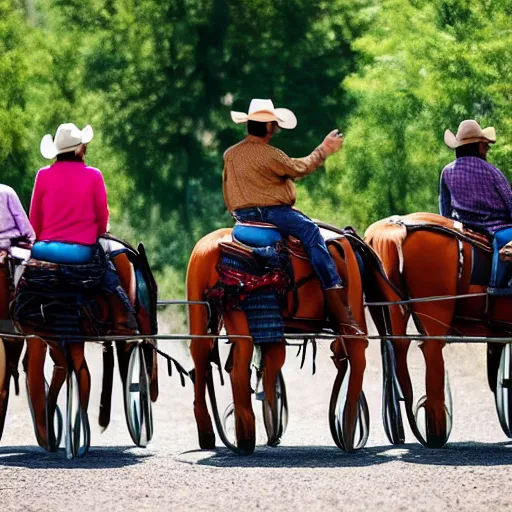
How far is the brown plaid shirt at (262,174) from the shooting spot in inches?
592

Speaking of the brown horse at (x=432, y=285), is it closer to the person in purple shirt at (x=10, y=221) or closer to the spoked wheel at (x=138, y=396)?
the spoked wheel at (x=138, y=396)

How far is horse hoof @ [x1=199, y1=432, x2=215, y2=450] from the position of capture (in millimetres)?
15484

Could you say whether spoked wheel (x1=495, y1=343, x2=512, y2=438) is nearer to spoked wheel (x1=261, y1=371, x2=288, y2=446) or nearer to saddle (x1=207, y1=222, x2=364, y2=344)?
spoked wheel (x1=261, y1=371, x2=288, y2=446)

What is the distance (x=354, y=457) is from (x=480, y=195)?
2.55 meters

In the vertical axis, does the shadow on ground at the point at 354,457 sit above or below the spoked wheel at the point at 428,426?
below

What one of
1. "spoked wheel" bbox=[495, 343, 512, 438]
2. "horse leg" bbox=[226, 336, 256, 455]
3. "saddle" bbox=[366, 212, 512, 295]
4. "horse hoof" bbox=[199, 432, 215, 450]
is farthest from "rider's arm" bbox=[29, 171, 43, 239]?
"spoked wheel" bbox=[495, 343, 512, 438]

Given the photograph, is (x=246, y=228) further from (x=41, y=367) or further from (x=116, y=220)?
(x=116, y=220)

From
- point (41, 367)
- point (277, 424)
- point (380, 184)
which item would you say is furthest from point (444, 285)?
point (380, 184)

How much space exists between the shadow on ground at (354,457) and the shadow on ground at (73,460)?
430mm

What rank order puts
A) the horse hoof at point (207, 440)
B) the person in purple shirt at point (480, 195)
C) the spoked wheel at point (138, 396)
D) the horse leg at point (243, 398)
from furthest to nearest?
the person in purple shirt at point (480, 195) < the spoked wheel at point (138, 396) < the horse hoof at point (207, 440) < the horse leg at point (243, 398)

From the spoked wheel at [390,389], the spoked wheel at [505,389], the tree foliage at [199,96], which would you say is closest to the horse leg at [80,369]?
the spoked wheel at [390,389]

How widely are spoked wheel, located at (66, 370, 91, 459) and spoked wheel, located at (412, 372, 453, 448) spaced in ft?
8.76

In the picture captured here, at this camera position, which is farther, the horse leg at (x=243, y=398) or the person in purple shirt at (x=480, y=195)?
the person in purple shirt at (x=480, y=195)

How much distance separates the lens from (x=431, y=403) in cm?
1579
